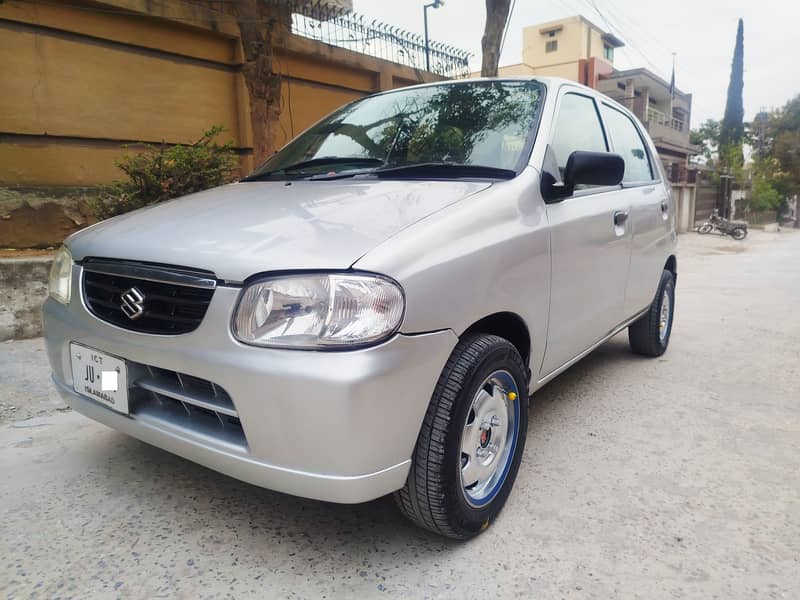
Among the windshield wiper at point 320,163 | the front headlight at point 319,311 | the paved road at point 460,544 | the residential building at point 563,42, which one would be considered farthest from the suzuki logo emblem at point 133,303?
the residential building at point 563,42

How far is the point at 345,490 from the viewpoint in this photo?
160 centimetres

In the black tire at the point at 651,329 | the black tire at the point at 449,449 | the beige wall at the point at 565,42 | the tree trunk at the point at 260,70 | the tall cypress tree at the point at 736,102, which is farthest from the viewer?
the tall cypress tree at the point at 736,102

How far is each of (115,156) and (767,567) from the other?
623cm

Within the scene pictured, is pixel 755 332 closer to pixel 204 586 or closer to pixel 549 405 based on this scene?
pixel 549 405

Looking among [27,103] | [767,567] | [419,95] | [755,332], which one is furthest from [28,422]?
[755,332]

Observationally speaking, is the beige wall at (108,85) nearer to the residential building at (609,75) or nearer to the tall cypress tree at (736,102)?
the residential building at (609,75)

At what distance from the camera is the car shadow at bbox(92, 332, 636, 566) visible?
2.01m

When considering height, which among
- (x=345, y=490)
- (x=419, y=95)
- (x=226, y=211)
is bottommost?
(x=345, y=490)

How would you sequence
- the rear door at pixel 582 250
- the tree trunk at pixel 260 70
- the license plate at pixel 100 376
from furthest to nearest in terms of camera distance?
the tree trunk at pixel 260 70 < the rear door at pixel 582 250 < the license plate at pixel 100 376

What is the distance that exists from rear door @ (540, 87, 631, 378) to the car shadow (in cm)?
93

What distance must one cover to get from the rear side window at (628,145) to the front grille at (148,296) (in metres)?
2.54

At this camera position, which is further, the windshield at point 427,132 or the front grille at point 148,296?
the windshield at point 427,132

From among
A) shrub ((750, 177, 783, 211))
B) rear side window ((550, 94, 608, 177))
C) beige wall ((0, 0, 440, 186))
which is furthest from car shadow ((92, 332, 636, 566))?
shrub ((750, 177, 783, 211))

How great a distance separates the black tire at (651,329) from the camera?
4051 millimetres
